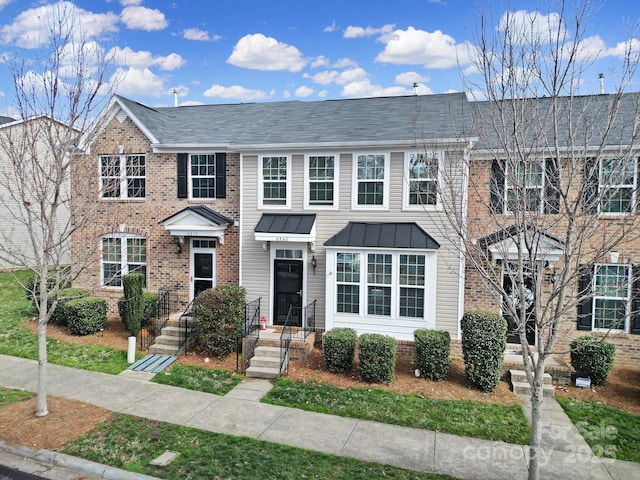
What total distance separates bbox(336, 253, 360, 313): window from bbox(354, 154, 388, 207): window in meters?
1.68

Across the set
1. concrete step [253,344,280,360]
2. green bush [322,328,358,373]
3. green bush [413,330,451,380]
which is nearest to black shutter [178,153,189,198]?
concrete step [253,344,280,360]

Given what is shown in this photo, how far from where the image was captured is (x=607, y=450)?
7.22m

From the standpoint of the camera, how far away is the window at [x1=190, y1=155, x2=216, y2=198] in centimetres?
1393

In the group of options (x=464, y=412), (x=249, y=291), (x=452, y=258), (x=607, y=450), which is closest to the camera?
(x=607, y=450)

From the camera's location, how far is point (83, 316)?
40.8 feet

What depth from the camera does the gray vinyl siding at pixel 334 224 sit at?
1152 centimetres

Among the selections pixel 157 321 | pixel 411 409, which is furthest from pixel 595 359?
pixel 157 321

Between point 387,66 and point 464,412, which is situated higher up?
point 387,66

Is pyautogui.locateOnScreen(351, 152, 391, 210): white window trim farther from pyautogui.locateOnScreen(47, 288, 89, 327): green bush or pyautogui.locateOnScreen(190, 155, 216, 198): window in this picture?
pyautogui.locateOnScreen(47, 288, 89, 327): green bush

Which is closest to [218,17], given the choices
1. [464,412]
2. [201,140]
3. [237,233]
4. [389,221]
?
[201,140]

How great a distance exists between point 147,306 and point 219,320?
3.29 m

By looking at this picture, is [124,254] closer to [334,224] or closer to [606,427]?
[334,224]

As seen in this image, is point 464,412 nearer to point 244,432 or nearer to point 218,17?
point 244,432

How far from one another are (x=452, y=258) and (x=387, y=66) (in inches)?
231
